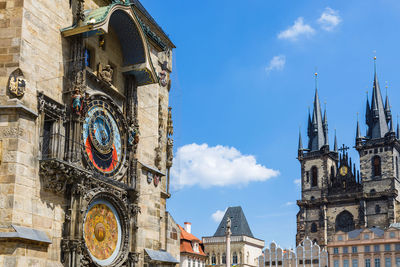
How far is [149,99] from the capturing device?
2003cm

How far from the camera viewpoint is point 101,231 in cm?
1571

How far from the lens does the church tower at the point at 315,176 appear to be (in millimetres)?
99312

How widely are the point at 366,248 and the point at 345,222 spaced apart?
9828 mm

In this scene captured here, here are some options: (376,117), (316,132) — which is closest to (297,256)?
(316,132)

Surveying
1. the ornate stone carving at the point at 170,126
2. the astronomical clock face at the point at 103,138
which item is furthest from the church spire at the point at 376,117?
the astronomical clock face at the point at 103,138

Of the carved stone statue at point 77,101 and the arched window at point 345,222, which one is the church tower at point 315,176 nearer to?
the arched window at point 345,222

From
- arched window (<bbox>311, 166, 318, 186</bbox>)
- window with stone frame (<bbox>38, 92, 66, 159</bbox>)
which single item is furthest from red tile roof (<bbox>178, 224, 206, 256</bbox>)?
window with stone frame (<bbox>38, 92, 66, 159</bbox>)

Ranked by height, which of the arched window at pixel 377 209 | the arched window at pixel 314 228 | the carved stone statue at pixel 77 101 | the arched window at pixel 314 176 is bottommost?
the carved stone statue at pixel 77 101

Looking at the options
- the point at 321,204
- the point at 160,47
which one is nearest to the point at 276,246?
the point at 321,204

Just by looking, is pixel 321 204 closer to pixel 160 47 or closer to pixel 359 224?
pixel 359 224

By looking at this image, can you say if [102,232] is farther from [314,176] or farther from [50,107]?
[314,176]

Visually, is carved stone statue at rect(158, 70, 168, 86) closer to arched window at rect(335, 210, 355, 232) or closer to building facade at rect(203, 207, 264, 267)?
building facade at rect(203, 207, 264, 267)

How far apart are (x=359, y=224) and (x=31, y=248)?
88085 millimetres

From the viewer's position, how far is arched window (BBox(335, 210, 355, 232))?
3804 inches
